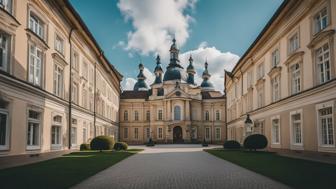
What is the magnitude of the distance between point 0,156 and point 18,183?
4372 millimetres

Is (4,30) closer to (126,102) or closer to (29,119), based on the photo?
(29,119)

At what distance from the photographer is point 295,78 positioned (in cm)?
2088

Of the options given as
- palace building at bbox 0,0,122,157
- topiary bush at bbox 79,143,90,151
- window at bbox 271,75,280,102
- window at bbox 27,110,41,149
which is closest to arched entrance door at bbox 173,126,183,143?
palace building at bbox 0,0,122,157

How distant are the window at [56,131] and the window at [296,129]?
15073 mm

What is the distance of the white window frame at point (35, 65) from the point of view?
645 inches

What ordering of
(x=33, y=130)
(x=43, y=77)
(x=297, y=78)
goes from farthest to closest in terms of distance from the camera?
1. (x=297, y=78)
2. (x=43, y=77)
3. (x=33, y=130)

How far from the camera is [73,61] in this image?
2517 centimetres

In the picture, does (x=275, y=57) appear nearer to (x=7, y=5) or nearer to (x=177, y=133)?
(x=7, y=5)

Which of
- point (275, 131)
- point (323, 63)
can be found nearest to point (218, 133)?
point (275, 131)

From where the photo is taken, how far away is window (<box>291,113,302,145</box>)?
20359 mm

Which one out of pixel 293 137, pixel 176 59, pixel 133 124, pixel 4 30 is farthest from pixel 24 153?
pixel 176 59

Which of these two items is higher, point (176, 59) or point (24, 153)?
point (176, 59)

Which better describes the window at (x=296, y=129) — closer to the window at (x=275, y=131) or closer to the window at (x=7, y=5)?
the window at (x=275, y=131)

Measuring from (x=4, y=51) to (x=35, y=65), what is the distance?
136 inches
